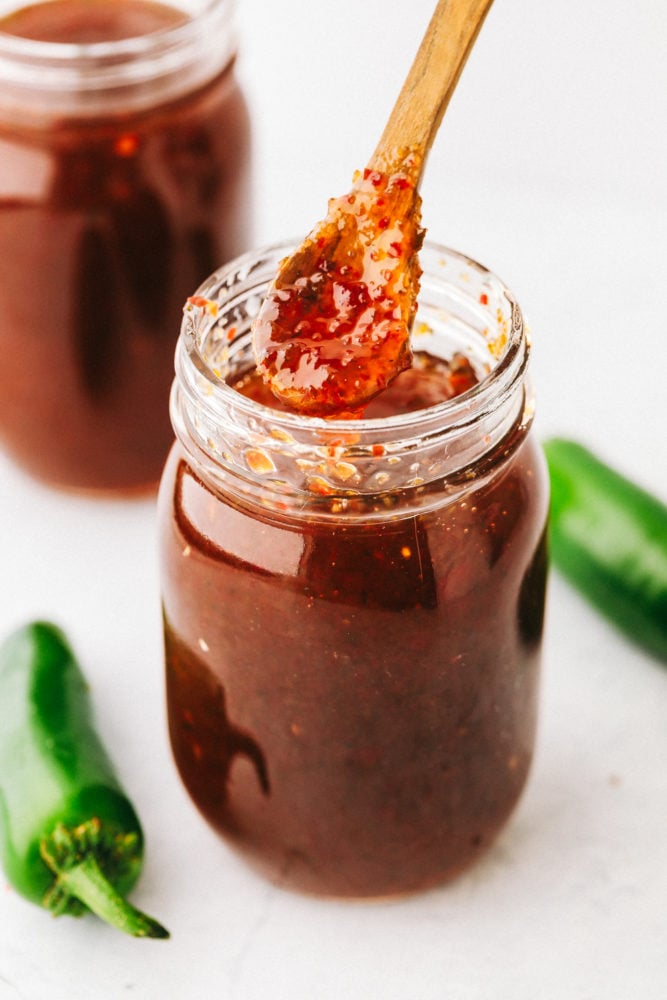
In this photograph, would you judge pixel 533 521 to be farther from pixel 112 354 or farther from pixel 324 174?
pixel 324 174

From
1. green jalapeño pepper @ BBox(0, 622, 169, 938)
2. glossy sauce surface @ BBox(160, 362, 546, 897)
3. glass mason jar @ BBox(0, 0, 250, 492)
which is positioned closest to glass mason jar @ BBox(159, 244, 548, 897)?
glossy sauce surface @ BBox(160, 362, 546, 897)

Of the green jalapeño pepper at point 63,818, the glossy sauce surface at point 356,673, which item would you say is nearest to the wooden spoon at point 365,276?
the glossy sauce surface at point 356,673

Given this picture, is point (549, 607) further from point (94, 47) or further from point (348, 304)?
point (94, 47)

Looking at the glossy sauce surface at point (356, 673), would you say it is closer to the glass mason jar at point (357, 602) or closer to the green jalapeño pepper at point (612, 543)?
the glass mason jar at point (357, 602)

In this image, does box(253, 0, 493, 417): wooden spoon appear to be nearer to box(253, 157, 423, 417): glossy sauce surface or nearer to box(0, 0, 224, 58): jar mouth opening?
box(253, 157, 423, 417): glossy sauce surface

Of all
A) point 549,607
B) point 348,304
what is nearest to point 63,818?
point 348,304

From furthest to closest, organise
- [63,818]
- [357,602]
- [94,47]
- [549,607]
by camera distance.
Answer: [549,607], [94,47], [63,818], [357,602]

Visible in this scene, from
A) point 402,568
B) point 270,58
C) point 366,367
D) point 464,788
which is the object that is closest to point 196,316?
point 366,367
